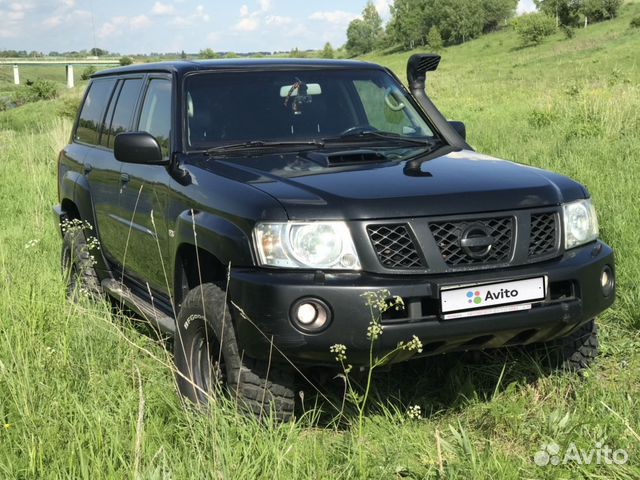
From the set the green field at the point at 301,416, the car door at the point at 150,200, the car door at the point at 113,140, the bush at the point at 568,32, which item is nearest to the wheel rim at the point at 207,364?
the green field at the point at 301,416

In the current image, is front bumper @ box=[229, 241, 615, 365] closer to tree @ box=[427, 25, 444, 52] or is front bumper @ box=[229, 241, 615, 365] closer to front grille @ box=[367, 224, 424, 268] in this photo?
front grille @ box=[367, 224, 424, 268]

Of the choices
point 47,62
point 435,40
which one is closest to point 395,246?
point 435,40

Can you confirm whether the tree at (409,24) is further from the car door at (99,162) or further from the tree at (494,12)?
the car door at (99,162)

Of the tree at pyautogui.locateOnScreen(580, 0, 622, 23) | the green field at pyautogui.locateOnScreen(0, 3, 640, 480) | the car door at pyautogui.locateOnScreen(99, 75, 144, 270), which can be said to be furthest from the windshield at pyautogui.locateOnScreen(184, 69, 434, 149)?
the tree at pyautogui.locateOnScreen(580, 0, 622, 23)

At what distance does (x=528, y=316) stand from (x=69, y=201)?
394cm

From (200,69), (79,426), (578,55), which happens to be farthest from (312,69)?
(578,55)

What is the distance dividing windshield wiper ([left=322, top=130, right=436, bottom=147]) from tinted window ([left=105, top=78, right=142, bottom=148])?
143cm

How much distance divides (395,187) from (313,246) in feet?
1.48

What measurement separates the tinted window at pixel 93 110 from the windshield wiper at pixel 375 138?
2.03 metres

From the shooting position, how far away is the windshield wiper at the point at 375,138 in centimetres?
442

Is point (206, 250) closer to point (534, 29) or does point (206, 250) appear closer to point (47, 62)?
point (534, 29)

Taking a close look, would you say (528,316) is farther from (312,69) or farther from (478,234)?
(312,69)

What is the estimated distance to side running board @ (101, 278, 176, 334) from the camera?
407 cm

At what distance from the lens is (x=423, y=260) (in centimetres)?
313
